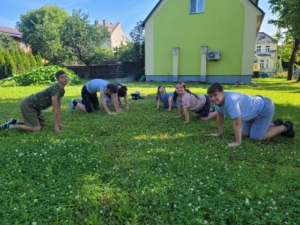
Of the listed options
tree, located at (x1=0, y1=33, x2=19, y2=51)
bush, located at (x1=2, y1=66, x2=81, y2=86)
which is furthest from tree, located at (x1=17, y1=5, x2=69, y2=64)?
bush, located at (x1=2, y1=66, x2=81, y2=86)

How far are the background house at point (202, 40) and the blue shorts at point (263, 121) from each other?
15.2 m

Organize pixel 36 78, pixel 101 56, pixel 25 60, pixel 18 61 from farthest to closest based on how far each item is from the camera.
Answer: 1. pixel 101 56
2. pixel 25 60
3. pixel 18 61
4. pixel 36 78

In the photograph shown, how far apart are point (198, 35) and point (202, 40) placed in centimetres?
59

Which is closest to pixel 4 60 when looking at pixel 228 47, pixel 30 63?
pixel 30 63

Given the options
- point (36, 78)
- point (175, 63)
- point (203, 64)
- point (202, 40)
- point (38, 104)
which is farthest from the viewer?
point (175, 63)

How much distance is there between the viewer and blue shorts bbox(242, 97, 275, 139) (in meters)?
4.22

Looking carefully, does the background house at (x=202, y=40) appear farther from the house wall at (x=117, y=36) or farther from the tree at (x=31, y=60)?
the house wall at (x=117, y=36)


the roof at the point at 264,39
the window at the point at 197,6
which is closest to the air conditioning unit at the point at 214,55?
the window at the point at 197,6

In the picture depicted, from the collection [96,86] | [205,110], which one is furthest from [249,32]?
[96,86]

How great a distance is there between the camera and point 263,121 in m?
4.30

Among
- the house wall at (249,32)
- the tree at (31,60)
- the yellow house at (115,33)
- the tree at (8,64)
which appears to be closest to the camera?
the house wall at (249,32)

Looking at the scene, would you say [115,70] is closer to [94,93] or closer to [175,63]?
[175,63]

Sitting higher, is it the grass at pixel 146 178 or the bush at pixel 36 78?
the bush at pixel 36 78

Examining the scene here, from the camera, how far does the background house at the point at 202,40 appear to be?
1791cm
